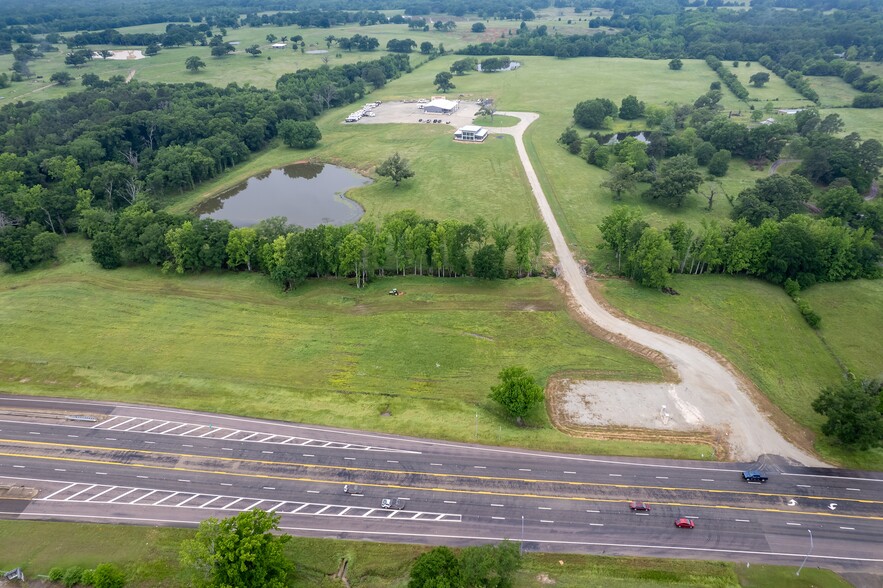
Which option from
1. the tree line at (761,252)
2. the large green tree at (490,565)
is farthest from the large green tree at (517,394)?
the tree line at (761,252)

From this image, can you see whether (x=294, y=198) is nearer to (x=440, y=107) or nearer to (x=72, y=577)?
(x=440, y=107)

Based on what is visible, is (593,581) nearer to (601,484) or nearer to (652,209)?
(601,484)

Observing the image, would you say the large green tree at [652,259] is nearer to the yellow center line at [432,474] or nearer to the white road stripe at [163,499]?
the yellow center line at [432,474]

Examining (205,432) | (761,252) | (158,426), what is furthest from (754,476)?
(158,426)

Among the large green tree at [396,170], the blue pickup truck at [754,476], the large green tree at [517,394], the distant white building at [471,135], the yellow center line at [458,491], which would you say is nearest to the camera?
the yellow center line at [458,491]

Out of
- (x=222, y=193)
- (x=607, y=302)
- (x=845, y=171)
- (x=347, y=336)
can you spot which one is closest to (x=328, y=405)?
(x=347, y=336)

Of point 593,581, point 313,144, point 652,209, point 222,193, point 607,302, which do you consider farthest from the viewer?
point 313,144
